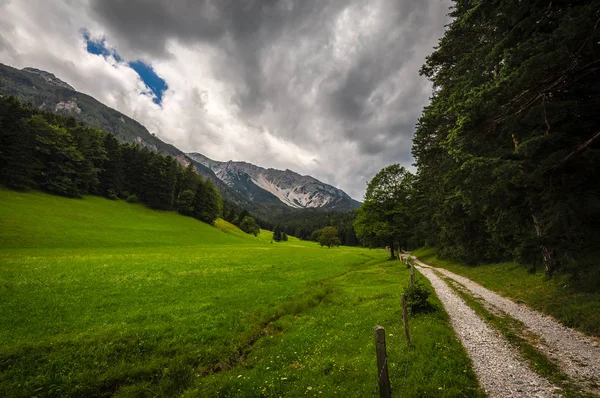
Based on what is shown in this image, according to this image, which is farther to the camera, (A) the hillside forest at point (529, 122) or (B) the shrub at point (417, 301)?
(B) the shrub at point (417, 301)

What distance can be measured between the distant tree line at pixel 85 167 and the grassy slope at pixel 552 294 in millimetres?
88370

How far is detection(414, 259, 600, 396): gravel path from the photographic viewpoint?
7.68m

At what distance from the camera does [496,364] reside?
8.52m

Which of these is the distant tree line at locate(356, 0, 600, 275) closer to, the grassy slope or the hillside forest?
the hillside forest

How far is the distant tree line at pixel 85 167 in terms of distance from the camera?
58.1 m

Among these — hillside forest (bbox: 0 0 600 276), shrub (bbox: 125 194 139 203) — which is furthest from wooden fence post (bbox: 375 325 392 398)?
shrub (bbox: 125 194 139 203)

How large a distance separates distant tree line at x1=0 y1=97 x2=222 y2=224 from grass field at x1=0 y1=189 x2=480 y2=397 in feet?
156

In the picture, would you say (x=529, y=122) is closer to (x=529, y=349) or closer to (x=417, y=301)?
(x=529, y=349)

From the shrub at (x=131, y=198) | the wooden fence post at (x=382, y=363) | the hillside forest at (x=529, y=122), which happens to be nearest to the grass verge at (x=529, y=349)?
the hillside forest at (x=529, y=122)

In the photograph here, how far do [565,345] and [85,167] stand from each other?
9784cm

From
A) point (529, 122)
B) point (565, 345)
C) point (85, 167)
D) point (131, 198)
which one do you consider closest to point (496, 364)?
point (565, 345)

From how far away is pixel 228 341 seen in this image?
41.8 ft

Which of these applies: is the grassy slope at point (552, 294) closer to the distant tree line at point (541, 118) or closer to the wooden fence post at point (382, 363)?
the distant tree line at point (541, 118)

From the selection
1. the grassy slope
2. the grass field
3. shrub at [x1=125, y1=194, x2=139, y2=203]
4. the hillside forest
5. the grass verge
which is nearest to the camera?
the grass verge
